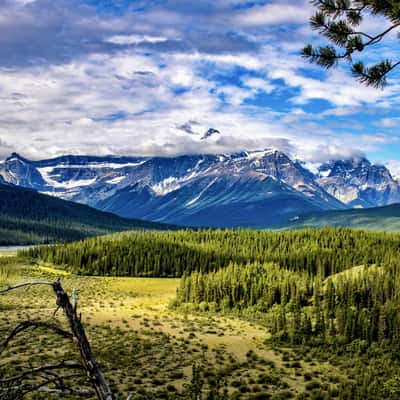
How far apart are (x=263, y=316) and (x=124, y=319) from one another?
24570mm

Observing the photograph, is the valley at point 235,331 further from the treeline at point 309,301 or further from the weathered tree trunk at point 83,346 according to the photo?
the weathered tree trunk at point 83,346

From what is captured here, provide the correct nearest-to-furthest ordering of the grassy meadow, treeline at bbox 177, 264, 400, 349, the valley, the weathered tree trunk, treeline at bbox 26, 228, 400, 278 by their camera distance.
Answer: the weathered tree trunk → the grassy meadow → the valley → treeline at bbox 177, 264, 400, 349 → treeline at bbox 26, 228, 400, 278

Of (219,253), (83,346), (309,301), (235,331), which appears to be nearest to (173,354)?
(235,331)

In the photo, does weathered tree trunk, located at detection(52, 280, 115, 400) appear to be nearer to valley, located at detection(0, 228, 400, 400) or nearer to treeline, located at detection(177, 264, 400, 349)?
valley, located at detection(0, 228, 400, 400)

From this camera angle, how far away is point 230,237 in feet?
648

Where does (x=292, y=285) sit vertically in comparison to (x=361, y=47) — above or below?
below

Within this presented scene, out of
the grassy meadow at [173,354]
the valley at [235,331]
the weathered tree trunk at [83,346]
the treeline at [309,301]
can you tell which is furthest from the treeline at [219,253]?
the weathered tree trunk at [83,346]

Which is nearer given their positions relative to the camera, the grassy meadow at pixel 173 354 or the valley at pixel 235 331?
the grassy meadow at pixel 173 354

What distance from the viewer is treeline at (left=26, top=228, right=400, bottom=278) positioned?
14675 centimetres

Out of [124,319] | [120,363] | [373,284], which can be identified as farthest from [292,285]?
[120,363]

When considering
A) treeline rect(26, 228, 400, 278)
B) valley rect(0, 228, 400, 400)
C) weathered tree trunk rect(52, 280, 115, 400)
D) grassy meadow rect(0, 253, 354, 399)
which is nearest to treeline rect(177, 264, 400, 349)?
valley rect(0, 228, 400, 400)

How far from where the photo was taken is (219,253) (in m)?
164

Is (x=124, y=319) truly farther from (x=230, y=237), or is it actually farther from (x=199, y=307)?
(x=230, y=237)

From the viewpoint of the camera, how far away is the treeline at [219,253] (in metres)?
147
